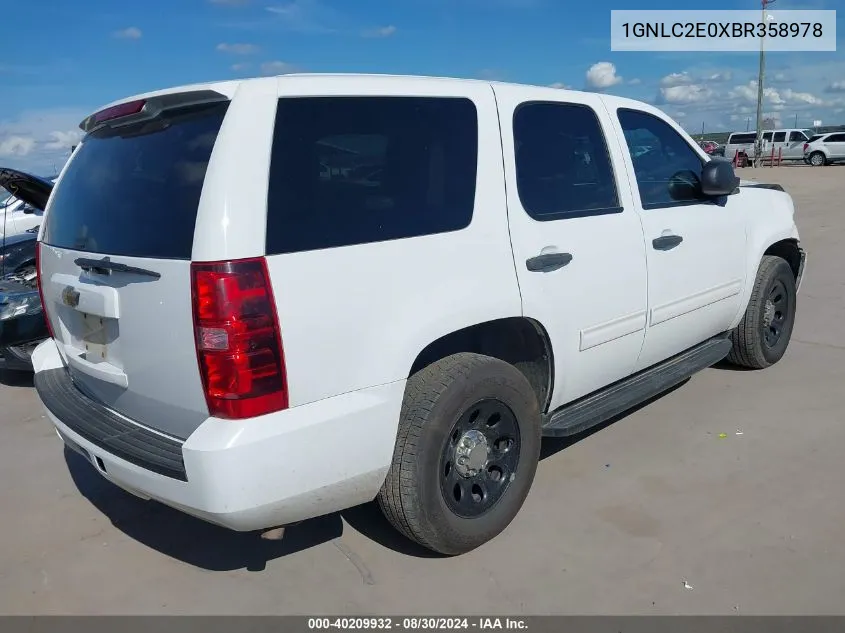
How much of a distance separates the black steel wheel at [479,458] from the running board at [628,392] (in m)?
0.28

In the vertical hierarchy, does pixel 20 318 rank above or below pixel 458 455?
above

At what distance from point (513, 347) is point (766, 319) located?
9.13 ft

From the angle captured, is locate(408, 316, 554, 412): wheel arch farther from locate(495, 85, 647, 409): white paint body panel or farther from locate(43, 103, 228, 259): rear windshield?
locate(43, 103, 228, 259): rear windshield

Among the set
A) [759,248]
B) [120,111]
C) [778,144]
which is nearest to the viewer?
[120,111]

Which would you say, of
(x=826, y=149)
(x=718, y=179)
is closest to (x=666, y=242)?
(x=718, y=179)

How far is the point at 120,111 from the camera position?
2.81 metres

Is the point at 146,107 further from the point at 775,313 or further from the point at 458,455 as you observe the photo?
the point at 775,313

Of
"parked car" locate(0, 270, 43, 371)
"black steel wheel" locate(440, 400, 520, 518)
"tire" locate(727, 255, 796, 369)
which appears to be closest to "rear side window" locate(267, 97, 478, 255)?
"black steel wheel" locate(440, 400, 520, 518)

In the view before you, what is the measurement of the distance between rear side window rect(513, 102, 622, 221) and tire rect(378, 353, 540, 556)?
82 centimetres

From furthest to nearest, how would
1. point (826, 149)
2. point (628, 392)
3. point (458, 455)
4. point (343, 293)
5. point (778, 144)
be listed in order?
point (778, 144) → point (826, 149) → point (628, 392) → point (458, 455) → point (343, 293)

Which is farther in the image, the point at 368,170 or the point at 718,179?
the point at 718,179

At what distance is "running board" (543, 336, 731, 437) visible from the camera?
3429mm

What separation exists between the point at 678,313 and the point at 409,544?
204 centimetres

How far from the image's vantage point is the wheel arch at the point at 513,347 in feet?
9.82
